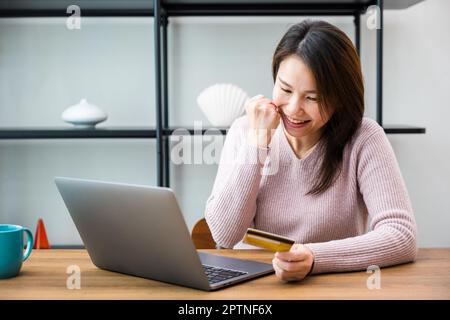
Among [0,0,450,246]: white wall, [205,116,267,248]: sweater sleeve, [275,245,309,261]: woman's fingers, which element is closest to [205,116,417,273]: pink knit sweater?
[205,116,267,248]: sweater sleeve

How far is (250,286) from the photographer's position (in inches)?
43.6

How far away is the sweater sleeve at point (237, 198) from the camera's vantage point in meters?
1.51

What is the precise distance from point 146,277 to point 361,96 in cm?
A: 70

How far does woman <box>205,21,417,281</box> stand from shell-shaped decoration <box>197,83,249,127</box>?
0.82 metres

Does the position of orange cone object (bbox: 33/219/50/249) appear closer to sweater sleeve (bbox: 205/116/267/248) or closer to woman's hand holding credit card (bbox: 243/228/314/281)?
sweater sleeve (bbox: 205/116/267/248)

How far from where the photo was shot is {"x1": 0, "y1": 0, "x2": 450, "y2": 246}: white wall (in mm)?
2740

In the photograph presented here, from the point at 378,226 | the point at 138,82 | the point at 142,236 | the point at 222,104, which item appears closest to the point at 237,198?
the point at 378,226

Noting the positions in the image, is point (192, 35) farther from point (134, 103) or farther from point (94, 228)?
point (94, 228)

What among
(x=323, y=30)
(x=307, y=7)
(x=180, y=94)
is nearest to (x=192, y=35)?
(x=180, y=94)

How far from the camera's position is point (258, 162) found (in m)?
1.51

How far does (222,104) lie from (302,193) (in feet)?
3.22

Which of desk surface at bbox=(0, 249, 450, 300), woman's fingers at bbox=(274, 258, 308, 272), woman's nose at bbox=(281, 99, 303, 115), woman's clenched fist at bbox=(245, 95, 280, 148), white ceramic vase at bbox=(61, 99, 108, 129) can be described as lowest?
desk surface at bbox=(0, 249, 450, 300)

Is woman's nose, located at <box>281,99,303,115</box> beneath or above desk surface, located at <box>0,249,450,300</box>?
above

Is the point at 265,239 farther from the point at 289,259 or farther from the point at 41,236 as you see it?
the point at 41,236
